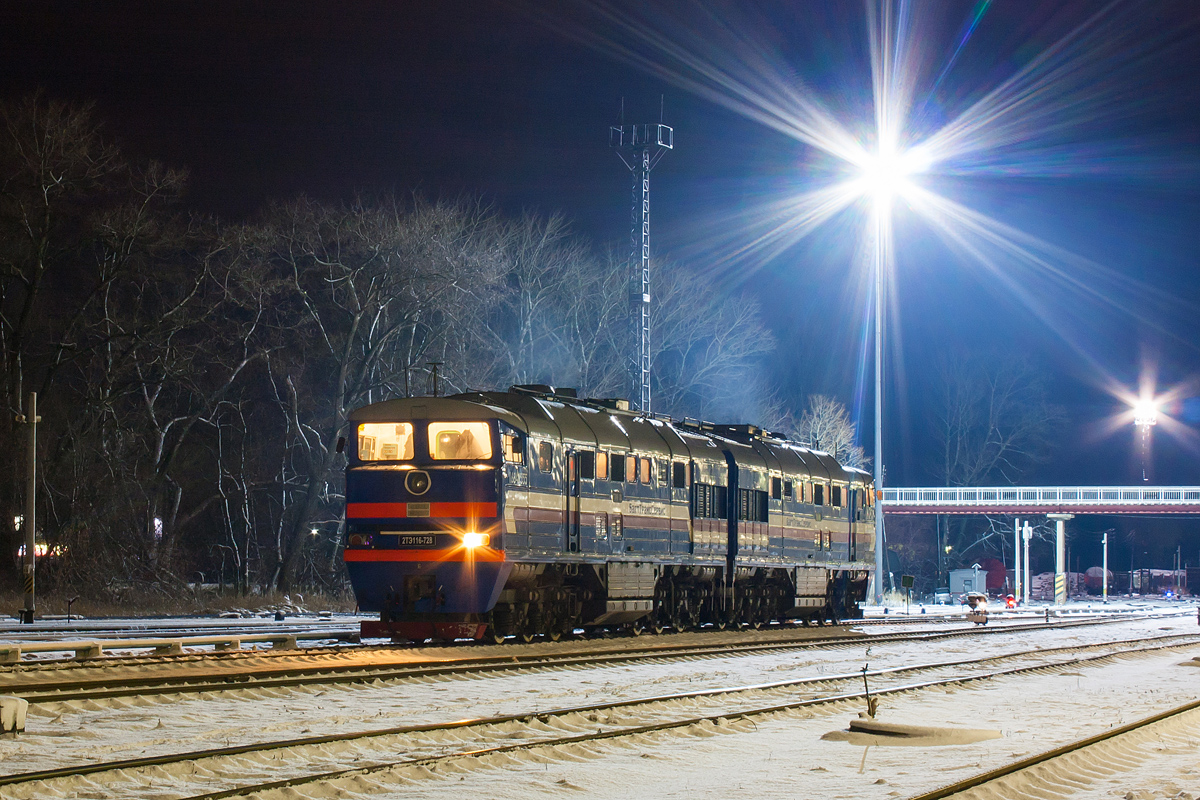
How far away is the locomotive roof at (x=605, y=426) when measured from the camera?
23219 millimetres

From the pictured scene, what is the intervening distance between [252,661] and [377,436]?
5.24 meters

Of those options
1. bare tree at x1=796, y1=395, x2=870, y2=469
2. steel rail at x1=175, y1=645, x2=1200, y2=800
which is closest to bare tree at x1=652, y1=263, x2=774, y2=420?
bare tree at x1=796, y1=395, x2=870, y2=469

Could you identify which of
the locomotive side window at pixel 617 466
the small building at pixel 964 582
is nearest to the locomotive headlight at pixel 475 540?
the locomotive side window at pixel 617 466

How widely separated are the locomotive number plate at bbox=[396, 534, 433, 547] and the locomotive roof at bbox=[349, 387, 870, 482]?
196cm

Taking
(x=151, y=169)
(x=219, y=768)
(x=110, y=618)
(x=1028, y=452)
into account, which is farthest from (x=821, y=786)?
(x=1028, y=452)

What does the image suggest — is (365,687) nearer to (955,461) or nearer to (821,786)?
(821,786)

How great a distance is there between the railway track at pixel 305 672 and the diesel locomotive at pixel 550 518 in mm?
1680

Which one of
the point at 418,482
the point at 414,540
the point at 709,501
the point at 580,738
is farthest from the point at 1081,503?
the point at 580,738

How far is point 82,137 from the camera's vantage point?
40.1m

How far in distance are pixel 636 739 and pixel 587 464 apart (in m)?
11.9

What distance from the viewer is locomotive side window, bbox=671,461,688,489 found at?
27969mm

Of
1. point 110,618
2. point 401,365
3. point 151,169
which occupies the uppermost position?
point 151,169

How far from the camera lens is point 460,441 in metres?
22.8

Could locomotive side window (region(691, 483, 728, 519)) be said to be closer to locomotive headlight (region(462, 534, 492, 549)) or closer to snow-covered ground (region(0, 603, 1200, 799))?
snow-covered ground (region(0, 603, 1200, 799))
